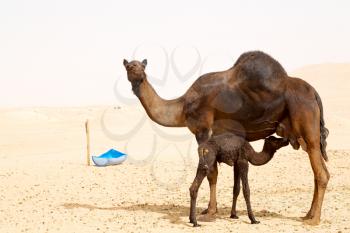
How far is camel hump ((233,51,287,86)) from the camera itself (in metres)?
10.6

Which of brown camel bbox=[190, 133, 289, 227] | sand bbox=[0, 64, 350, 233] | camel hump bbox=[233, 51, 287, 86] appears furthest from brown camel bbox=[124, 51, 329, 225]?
sand bbox=[0, 64, 350, 233]

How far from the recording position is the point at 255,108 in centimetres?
1052

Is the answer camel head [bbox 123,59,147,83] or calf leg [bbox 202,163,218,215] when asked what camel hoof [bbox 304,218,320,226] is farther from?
camel head [bbox 123,59,147,83]

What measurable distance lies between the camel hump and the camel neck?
4.31 ft

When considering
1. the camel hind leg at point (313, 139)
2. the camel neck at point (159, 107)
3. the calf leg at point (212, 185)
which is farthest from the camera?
the camel neck at point (159, 107)

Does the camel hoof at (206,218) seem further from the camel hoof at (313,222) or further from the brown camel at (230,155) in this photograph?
the camel hoof at (313,222)

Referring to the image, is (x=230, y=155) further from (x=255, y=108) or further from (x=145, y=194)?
(x=145, y=194)

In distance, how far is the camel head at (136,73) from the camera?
10.9 m

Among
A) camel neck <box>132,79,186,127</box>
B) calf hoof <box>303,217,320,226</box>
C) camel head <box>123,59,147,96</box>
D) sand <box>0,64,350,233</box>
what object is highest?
camel head <box>123,59,147,96</box>

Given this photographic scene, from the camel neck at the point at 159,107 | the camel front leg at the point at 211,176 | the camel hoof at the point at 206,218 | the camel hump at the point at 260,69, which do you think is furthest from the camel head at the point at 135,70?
the camel hoof at the point at 206,218

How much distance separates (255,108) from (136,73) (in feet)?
7.56

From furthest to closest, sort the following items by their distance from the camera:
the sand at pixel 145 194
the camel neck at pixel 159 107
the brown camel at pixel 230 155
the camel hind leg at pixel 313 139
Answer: the camel neck at pixel 159 107
the sand at pixel 145 194
the camel hind leg at pixel 313 139
the brown camel at pixel 230 155

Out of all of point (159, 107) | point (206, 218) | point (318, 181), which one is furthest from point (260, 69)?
point (206, 218)

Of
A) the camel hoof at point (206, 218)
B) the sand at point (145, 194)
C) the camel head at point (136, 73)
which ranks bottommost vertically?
the sand at point (145, 194)
